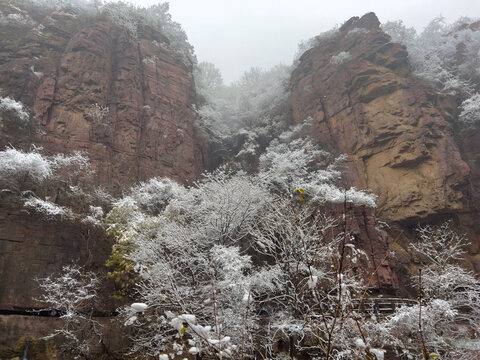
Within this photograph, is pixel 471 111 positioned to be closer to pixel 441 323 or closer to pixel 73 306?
pixel 441 323

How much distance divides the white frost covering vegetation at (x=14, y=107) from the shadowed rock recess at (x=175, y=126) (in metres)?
0.72

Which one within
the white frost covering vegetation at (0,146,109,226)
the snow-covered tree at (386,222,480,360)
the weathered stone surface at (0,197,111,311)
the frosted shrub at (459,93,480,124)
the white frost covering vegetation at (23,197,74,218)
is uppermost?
the frosted shrub at (459,93,480,124)

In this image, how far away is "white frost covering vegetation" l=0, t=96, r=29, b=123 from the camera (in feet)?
54.6


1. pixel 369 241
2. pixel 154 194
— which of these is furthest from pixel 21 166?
pixel 369 241

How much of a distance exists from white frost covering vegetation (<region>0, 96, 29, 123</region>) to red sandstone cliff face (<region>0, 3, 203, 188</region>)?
0.59 m

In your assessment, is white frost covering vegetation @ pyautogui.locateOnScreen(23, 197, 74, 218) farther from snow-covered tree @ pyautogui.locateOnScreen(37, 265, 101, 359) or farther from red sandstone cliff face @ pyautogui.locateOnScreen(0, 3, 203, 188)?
red sandstone cliff face @ pyautogui.locateOnScreen(0, 3, 203, 188)

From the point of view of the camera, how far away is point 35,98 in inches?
739

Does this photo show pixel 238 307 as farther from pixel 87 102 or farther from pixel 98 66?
pixel 98 66

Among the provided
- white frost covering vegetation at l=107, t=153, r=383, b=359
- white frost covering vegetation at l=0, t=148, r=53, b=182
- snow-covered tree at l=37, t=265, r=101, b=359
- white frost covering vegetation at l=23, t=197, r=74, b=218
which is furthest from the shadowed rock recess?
white frost covering vegetation at l=0, t=148, r=53, b=182

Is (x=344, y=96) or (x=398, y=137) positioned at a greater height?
(x=344, y=96)

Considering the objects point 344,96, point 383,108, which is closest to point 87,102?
point 344,96

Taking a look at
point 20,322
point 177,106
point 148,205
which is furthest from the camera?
point 177,106

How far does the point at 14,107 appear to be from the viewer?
16891mm

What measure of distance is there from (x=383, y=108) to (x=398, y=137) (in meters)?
2.74
